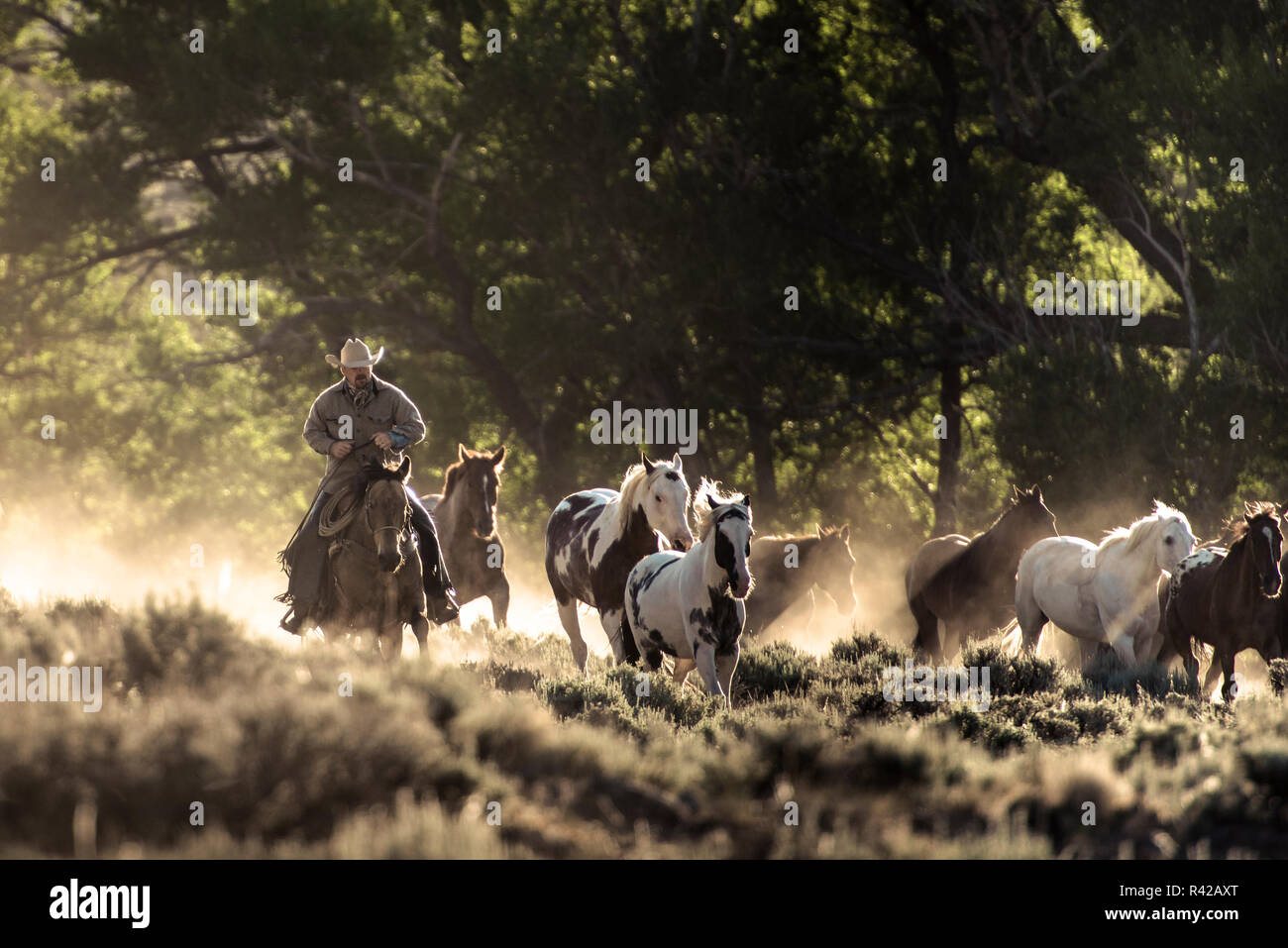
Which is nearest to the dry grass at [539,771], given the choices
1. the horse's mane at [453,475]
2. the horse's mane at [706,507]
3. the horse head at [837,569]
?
the horse's mane at [706,507]

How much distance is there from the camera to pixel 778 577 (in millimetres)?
16906

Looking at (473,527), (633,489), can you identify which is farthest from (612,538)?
(473,527)

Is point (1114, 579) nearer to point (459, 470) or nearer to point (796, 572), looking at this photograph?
point (796, 572)

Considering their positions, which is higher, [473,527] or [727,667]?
[473,527]

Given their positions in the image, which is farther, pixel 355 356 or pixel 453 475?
pixel 453 475

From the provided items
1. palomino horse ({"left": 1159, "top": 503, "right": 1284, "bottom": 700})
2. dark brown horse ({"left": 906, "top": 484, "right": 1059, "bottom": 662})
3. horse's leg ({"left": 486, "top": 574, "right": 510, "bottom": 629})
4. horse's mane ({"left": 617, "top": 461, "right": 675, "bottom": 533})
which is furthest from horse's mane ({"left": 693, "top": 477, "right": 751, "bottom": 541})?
horse's leg ({"left": 486, "top": 574, "right": 510, "bottom": 629})

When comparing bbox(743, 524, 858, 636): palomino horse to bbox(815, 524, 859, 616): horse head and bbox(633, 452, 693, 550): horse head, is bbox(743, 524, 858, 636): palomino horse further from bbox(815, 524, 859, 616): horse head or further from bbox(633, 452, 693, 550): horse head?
bbox(633, 452, 693, 550): horse head

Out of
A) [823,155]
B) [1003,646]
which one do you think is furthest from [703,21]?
[1003,646]

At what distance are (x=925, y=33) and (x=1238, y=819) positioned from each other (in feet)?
69.7

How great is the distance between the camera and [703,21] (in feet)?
89.6

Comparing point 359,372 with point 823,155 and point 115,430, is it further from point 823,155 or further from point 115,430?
point 115,430

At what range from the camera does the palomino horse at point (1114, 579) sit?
46.0ft

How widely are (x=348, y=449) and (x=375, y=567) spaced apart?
0.99 metres
